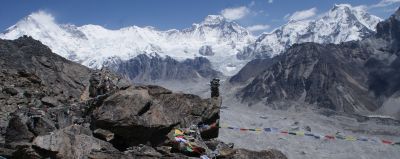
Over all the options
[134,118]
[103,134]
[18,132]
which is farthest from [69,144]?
[18,132]

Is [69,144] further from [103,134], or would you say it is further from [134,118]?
[134,118]

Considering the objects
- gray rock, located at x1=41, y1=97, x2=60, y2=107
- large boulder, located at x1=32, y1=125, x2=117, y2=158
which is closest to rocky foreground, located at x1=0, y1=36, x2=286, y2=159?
large boulder, located at x1=32, y1=125, x2=117, y2=158

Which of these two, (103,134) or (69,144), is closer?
(69,144)

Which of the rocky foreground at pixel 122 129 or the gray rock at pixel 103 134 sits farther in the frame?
the gray rock at pixel 103 134

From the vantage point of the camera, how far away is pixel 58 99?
29266 mm

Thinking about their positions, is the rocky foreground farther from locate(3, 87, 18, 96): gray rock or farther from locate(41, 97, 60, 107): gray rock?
locate(3, 87, 18, 96): gray rock

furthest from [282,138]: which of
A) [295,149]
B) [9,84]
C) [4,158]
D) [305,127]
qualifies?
[4,158]

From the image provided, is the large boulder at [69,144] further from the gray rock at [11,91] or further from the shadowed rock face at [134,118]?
the gray rock at [11,91]

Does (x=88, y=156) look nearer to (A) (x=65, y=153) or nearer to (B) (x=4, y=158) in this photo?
(A) (x=65, y=153)

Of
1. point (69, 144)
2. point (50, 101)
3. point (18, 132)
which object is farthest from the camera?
point (50, 101)

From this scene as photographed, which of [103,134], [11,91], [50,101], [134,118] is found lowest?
[103,134]

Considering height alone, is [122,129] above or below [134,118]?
below

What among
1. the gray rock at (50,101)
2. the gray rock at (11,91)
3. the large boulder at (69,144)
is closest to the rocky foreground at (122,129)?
the large boulder at (69,144)

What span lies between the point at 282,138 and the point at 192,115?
445 feet
